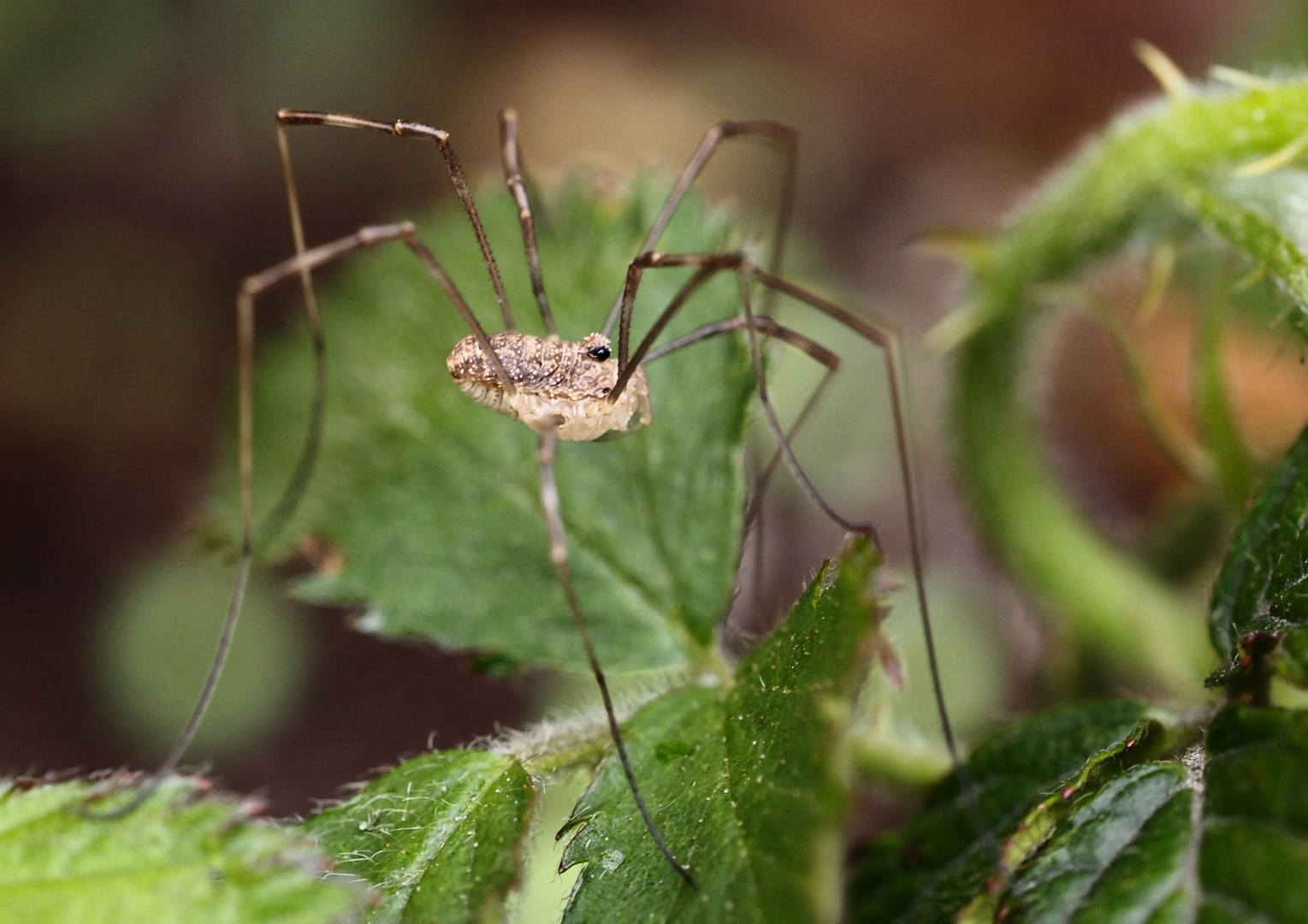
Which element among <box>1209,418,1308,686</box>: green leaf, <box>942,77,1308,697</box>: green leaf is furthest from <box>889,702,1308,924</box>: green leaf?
<box>942,77,1308,697</box>: green leaf

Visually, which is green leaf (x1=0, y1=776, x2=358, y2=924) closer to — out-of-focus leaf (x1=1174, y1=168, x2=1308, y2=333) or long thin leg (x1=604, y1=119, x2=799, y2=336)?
long thin leg (x1=604, y1=119, x2=799, y2=336)

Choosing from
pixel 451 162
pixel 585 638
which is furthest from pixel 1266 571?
pixel 451 162

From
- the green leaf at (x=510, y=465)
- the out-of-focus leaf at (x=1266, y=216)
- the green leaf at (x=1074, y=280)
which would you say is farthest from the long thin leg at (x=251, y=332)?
the out-of-focus leaf at (x=1266, y=216)

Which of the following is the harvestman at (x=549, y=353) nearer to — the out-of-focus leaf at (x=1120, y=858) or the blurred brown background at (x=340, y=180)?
the blurred brown background at (x=340, y=180)

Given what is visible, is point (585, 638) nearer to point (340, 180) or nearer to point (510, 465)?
point (510, 465)

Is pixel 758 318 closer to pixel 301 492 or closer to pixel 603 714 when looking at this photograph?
pixel 603 714

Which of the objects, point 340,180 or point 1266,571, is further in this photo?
point 340,180

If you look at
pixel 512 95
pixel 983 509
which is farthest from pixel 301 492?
pixel 512 95
